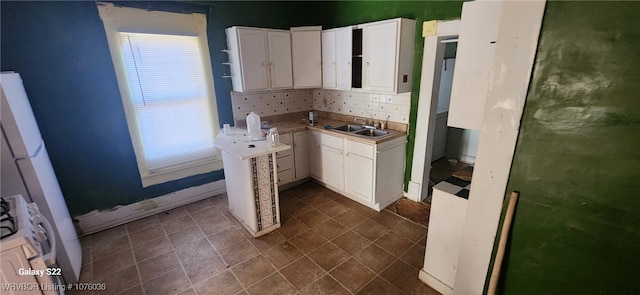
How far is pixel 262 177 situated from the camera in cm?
249

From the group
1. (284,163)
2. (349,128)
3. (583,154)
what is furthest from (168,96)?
(583,154)

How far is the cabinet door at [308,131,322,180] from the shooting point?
11.1 ft

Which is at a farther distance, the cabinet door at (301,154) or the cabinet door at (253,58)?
the cabinet door at (301,154)

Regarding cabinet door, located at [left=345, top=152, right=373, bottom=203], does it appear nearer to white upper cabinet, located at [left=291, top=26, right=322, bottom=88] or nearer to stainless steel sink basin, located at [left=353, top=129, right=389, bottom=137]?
stainless steel sink basin, located at [left=353, top=129, right=389, bottom=137]

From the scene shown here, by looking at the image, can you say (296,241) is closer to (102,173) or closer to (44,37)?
(102,173)

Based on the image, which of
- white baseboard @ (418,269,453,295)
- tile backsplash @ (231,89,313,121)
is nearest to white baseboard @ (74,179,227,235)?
tile backsplash @ (231,89,313,121)

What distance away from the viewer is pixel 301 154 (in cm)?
350

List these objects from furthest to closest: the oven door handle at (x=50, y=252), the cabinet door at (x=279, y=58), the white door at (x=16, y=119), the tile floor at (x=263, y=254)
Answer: the cabinet door at (x=279, y=58) → the tile floor at (x=263, y=254) → the white door at (x=16, y=119) → the oven door handle at (x=50, y=252)

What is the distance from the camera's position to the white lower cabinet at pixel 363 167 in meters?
2.84

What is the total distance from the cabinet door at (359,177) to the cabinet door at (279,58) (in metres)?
1.29

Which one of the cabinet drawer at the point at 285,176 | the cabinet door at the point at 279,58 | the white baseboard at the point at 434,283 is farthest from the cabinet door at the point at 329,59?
the white baseboard at the point at 434,283

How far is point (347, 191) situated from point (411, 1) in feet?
7.19

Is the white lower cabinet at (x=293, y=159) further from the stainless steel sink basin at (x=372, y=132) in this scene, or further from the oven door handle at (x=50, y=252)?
the oven door handle at (x=50, y=252)

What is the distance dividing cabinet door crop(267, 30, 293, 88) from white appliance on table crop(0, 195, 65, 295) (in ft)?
8.02
